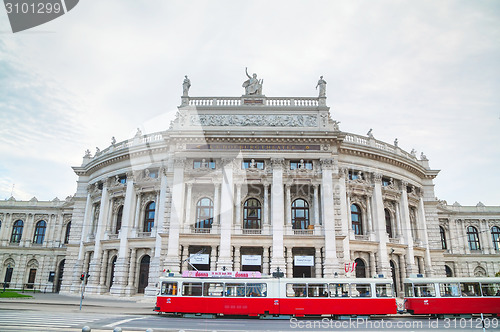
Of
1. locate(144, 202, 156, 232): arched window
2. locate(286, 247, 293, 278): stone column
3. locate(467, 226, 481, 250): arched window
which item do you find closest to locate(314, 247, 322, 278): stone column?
locate(286, 247, 293, 278): stone column

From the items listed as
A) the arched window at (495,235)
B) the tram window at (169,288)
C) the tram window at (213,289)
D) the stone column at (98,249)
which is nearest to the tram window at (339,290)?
the tram window at (213,289)

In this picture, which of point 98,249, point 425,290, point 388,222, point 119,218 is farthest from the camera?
point 119,218

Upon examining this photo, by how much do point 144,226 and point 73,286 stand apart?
12.0 metres

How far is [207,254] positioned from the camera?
36.1m

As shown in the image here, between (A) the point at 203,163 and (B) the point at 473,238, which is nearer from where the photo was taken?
(A) the point at 203,163

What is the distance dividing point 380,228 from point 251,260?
15.4m

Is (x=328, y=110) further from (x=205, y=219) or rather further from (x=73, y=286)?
(x=73, y=286)

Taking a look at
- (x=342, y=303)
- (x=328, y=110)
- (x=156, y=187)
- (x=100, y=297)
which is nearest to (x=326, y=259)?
(x=342, y=303)

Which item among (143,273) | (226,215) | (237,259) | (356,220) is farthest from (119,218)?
(356,220)

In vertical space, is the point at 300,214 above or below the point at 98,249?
above

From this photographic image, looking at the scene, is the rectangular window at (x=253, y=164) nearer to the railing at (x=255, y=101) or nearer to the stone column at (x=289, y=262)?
the railing at (x=255, y=101)

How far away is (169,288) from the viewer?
80.1 ft

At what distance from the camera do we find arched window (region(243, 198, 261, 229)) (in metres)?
38.2

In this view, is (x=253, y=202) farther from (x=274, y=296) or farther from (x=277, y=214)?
(x=274, y=296)
